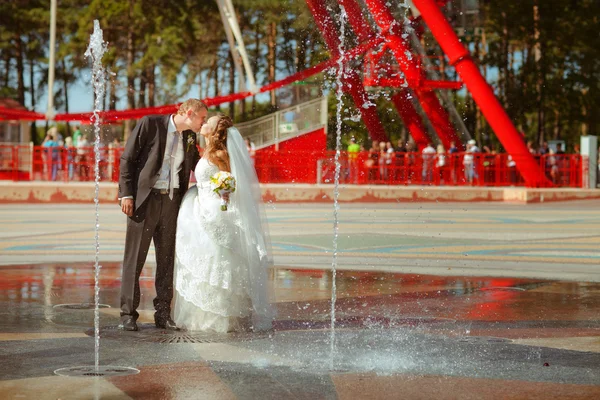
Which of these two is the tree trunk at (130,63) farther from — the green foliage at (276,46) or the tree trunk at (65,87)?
the tree trunk at (65,87)

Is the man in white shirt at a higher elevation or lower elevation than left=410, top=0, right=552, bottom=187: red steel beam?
lower

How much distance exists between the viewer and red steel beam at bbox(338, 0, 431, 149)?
109 feet

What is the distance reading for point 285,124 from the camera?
41.6m

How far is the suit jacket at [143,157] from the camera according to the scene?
8438 mm

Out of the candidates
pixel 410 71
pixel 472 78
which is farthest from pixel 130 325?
pixel 410 71

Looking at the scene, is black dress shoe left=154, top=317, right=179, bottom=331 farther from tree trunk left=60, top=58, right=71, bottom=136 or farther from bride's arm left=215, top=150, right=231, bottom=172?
tree trunk left=60, top=58, right=71, bottom=136

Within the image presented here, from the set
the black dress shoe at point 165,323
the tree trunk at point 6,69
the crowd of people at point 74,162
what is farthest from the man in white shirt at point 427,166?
the tree trunk at point 6,69

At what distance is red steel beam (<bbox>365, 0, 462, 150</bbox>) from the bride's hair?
2265cm

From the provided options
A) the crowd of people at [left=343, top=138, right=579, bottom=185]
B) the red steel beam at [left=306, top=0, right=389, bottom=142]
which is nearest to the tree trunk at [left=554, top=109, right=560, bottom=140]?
the red steel beam at [left=306, top=0, right=389, bottom=142]

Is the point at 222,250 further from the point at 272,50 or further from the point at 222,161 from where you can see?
the point at 272,50

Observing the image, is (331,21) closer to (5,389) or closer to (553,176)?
(553,176)

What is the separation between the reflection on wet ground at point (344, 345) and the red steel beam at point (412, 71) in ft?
69.5

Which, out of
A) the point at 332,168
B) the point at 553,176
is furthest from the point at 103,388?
the point at 553,176

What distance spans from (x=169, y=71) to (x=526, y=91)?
17.0 m
